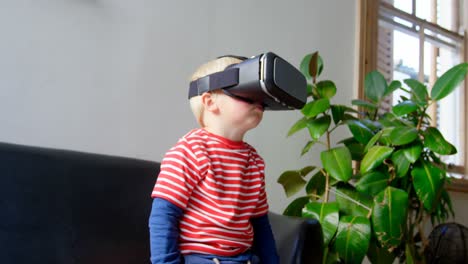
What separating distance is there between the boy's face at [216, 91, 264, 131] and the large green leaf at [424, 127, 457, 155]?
3.86ft

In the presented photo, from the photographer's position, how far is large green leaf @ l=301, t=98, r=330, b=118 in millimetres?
1747

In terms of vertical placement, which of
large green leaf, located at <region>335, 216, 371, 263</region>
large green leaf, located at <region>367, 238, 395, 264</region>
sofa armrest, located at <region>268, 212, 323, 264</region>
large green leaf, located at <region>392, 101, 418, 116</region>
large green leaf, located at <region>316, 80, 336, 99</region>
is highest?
large green leaf, located at <region>316, 80, 336, 99</region>

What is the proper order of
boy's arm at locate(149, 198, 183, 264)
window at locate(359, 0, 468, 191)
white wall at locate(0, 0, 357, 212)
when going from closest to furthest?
boy's arm at locate(149, 198, 183, 264) → white wall at locate(0, 0, 357, 212) → window at locate(359, 0, 468, 191)

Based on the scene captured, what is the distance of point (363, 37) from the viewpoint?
2592 millimetres

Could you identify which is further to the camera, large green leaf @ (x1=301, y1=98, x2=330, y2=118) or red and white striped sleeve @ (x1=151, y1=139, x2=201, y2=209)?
large green leaf @ (x1=301, y1=98, x2=330, y2=118)

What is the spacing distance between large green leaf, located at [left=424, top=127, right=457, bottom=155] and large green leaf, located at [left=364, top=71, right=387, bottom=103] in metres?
0.33

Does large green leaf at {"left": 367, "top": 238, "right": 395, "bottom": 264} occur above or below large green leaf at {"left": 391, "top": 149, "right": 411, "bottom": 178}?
below

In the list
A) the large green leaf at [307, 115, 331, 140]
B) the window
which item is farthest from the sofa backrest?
the window

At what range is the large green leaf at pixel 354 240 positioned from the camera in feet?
5.17

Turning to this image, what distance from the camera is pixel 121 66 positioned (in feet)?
5.36

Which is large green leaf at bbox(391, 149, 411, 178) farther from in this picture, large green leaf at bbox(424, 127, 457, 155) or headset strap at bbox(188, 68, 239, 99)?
headset strap at bbox(188, 68, 239, 99)

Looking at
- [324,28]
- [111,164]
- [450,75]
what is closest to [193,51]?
[111,164]

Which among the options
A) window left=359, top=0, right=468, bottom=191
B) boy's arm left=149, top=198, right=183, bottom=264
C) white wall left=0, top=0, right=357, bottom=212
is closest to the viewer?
boy's arm left=149, top=198, right=183, bottom=264

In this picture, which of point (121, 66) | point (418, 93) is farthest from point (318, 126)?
point (121, 66)
